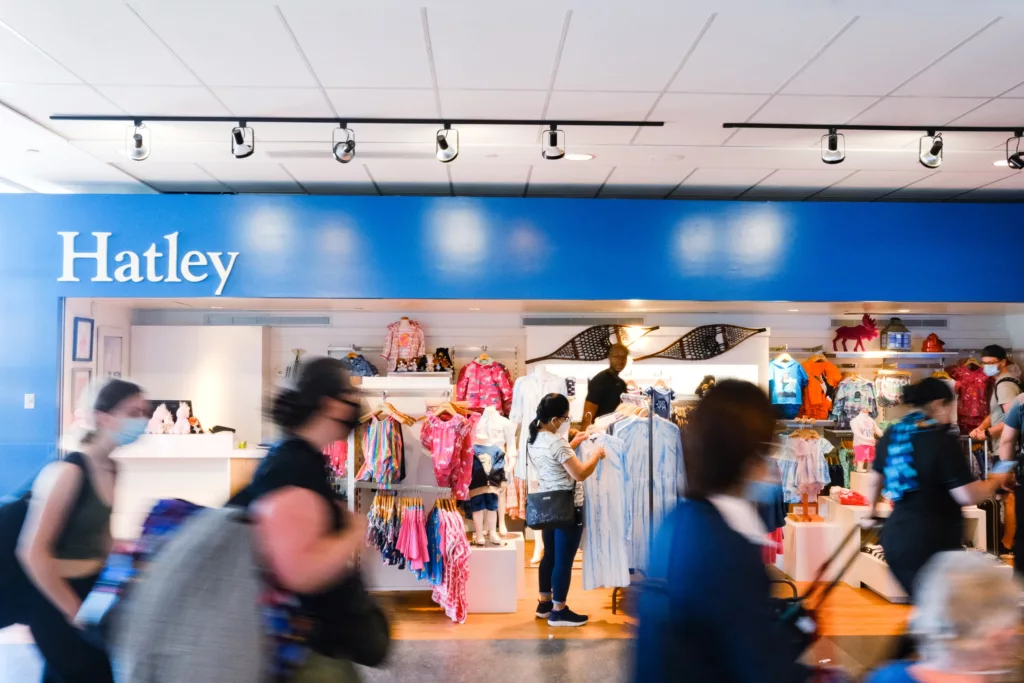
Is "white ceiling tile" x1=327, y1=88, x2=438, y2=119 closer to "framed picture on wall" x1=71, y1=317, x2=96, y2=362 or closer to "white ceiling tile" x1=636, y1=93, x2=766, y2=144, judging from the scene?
"white ceiling tile" x1=636, y1=93, x2=766, y2=144

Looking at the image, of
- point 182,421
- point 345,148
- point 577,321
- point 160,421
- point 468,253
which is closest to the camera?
point 345,148

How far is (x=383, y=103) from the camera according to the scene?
178 inches

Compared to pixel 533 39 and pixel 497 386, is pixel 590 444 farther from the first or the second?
pixel 533 39

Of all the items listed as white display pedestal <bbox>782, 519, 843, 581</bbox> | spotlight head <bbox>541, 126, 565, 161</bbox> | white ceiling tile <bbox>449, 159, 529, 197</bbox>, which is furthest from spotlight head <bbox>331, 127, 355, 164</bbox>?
white display pedestal <bbox>782, 519, 843, 581</bbox>

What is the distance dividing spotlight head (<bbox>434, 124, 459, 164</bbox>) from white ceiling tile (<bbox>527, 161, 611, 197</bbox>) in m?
0.92

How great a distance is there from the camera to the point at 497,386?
300 inches

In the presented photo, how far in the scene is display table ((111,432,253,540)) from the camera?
629 cm

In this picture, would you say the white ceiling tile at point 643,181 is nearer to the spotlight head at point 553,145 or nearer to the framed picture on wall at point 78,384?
the spotlight head at point 553,145

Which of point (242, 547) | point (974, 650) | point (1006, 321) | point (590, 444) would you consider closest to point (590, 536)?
point (590, 444)

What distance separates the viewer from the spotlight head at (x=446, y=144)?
4.75 m

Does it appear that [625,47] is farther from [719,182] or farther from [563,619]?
[563,619]

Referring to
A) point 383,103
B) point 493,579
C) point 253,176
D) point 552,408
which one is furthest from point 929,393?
point 253,176

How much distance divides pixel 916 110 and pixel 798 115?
0.63m

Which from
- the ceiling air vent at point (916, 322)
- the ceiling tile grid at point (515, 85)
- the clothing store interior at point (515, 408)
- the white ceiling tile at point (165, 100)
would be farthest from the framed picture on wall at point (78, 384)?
the ceiling air vent at point (916, 322)
